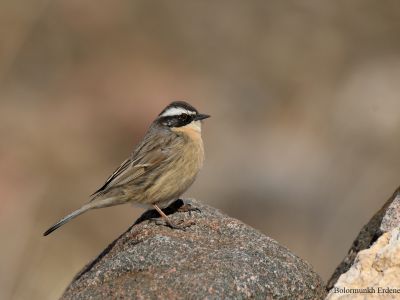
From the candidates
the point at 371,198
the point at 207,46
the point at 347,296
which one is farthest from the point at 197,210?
the point at 207,46

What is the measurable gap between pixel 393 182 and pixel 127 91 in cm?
936

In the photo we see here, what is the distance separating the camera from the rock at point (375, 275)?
8508mm

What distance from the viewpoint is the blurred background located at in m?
19.4

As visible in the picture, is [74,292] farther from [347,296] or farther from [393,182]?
[393,182]

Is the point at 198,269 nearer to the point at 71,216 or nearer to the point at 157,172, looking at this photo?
the point at 71,216

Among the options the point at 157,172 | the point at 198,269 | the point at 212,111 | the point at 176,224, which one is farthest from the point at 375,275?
the point at 212,111

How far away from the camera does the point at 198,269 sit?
29.8 feet

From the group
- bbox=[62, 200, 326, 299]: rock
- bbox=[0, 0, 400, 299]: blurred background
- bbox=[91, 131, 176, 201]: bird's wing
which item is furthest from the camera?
bbox=[0, 0, 400, 299]: blurred background

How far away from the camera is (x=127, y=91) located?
26.2 metres

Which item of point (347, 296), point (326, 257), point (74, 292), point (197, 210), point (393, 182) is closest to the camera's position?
point (347, 296)

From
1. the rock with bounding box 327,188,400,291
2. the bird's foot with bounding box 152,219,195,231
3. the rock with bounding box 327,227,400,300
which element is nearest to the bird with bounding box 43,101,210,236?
the bird's foot with bounding box 152,219,195,231

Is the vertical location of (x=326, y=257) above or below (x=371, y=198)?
below

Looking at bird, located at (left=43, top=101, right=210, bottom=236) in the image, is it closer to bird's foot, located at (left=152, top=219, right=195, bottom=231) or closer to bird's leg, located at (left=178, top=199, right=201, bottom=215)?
bird's leg, located at (left=178, top=199, right=201, bottom=215)

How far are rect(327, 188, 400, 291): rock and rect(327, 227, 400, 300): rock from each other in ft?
1.98
